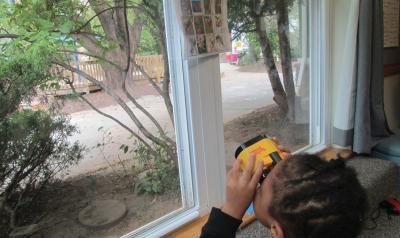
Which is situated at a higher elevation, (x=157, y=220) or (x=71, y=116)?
(x=71, y=116)

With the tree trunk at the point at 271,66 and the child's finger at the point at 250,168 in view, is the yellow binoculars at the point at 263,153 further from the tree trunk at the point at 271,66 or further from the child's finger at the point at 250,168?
the tree trunk at the point at 271,66

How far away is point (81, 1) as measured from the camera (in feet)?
3.01

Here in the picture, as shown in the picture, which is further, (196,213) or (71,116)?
(196,213)

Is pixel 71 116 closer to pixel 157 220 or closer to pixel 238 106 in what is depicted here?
pixel 157 220

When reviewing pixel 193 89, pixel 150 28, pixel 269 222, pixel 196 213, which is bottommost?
pixel 196 213

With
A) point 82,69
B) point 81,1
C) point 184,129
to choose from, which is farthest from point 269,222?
point 81,1

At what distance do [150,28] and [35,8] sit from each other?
1.09 feet

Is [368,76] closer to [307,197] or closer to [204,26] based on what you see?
[204,26]

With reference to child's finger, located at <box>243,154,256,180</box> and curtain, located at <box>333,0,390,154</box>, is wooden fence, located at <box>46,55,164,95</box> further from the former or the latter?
curtain, located at <box>333,0,390,154</box>

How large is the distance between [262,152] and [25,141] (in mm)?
604

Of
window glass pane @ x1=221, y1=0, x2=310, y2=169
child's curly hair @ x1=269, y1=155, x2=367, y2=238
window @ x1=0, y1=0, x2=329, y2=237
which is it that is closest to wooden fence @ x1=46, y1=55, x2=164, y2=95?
window @ x1=0, y1=0, x2=329, y2=237

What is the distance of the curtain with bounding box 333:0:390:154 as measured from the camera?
1450 millimetres

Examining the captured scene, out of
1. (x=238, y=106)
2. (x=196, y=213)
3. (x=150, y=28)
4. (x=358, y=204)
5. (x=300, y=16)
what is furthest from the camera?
(x=300, y=16)

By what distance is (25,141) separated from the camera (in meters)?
0.84
